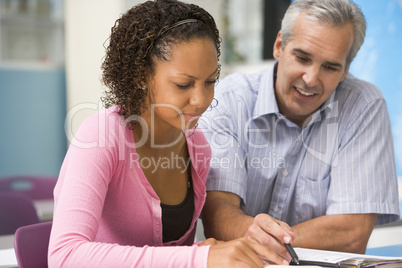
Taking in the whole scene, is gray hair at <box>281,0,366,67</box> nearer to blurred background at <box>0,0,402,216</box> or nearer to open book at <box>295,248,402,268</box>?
open book at <box>295,248,402,268</box>

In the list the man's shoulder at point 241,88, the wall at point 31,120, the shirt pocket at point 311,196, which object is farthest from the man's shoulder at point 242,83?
the wall at point 31,120

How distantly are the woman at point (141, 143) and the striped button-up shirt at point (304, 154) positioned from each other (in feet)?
1.21

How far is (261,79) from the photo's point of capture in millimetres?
1803

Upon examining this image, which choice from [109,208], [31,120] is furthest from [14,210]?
[31,120]

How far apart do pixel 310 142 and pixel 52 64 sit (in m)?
3.88

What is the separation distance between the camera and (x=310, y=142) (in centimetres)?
168

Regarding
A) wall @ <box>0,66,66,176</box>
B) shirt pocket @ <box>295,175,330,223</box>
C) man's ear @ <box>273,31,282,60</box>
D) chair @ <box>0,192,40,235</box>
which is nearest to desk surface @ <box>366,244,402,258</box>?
shirt pocket @ <box>295,175,330,223</box>

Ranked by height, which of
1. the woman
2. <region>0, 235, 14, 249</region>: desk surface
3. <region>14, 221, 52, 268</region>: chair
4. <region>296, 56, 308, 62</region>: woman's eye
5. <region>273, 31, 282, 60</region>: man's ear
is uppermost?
<region>273, 31, 282, 60</region>: man's ear

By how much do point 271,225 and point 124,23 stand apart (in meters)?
0.63

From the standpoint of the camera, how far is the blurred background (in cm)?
439

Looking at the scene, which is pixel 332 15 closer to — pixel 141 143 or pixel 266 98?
pixel 266 98

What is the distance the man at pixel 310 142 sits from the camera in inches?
60.2

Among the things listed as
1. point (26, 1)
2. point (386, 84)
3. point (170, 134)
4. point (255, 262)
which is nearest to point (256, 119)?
point (170, 134)

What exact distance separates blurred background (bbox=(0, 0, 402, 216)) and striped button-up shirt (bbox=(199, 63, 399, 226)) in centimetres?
238
